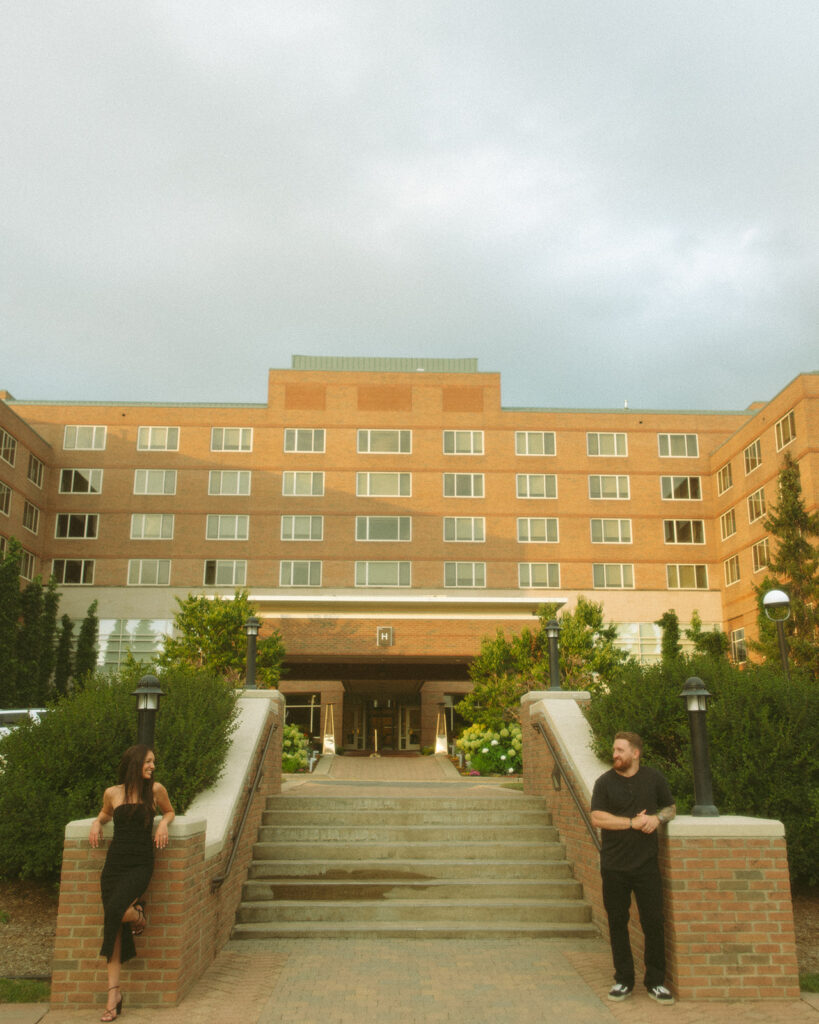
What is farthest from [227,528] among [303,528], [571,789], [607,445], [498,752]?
[571,789]

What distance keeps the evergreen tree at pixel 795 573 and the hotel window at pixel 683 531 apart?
1225 cm

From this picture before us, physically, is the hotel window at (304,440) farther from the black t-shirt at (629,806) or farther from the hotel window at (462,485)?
the black t-shirt at (629,806)

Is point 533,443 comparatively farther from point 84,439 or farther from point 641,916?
point 641,916

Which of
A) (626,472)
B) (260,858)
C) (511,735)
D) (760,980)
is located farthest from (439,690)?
(760,980)

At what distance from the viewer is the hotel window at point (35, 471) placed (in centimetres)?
4663

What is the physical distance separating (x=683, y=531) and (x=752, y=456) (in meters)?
6.14

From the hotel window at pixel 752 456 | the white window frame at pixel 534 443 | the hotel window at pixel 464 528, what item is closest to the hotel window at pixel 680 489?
the hotel window at pixel 752 456

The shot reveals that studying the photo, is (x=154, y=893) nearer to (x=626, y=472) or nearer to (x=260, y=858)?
(x=260, y=858)

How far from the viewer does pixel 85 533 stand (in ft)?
158

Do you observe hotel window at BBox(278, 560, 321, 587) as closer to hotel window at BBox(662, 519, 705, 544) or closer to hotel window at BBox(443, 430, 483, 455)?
hotel window at BBox(443, 430, 483, 455)

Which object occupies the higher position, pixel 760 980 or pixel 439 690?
pixel 439 690

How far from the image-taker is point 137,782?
243 inches

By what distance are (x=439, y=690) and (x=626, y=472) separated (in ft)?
50.4

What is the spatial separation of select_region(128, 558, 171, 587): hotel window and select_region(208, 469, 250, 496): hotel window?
439cm
